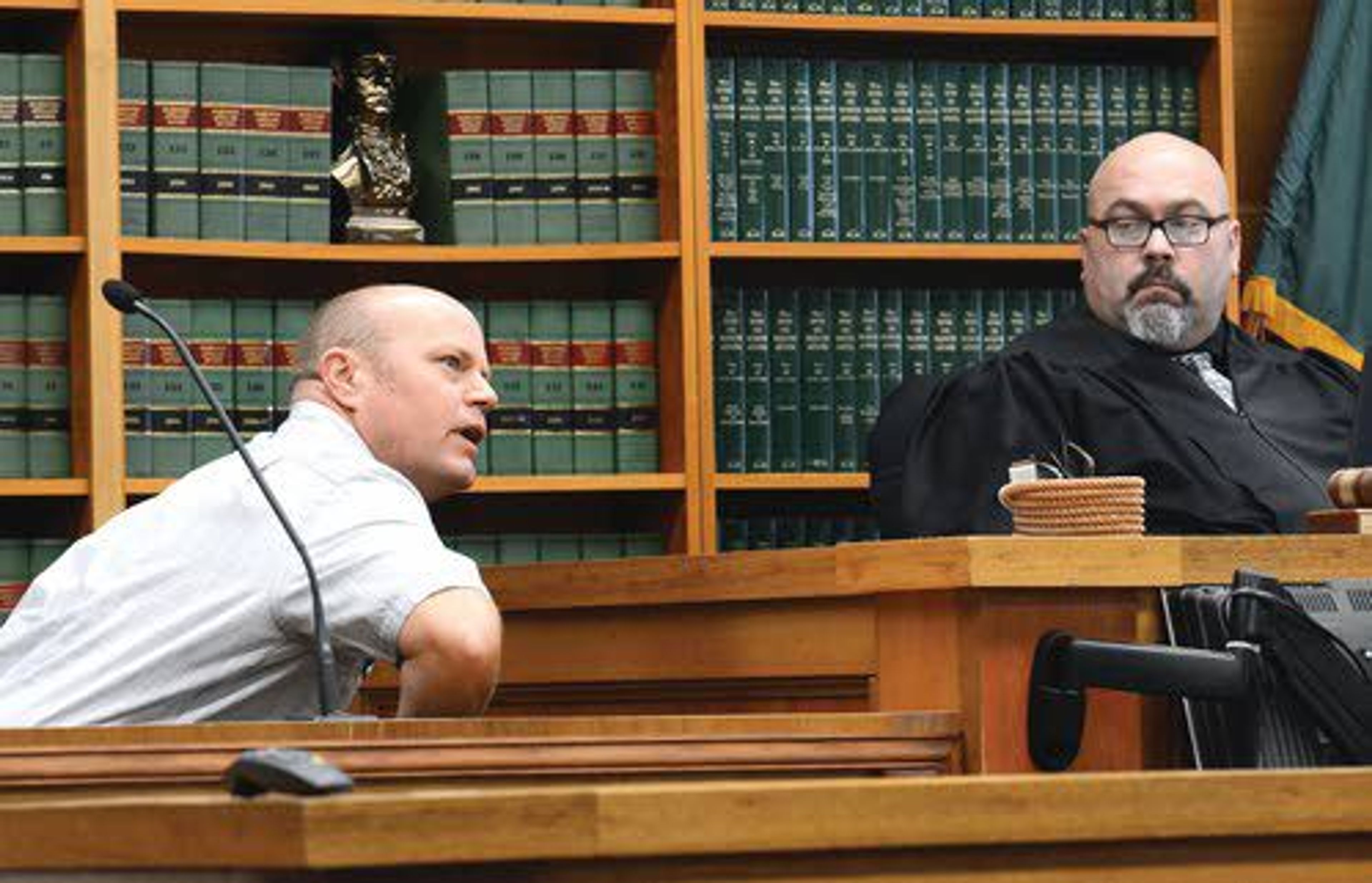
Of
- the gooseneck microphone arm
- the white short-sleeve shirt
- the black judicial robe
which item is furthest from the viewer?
the black judicial robe

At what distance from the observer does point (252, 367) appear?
4.73m

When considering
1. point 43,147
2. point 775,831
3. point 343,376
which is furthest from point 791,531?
point 775,831

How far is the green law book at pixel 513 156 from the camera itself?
4832 mm

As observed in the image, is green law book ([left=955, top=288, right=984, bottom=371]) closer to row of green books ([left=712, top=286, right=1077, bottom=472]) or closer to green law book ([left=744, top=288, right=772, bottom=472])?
row of green books ([left=712, top=286, right=1077, bottom=472])

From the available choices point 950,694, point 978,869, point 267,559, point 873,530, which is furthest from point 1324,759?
point 873,530

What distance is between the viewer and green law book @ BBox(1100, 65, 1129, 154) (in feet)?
16.8

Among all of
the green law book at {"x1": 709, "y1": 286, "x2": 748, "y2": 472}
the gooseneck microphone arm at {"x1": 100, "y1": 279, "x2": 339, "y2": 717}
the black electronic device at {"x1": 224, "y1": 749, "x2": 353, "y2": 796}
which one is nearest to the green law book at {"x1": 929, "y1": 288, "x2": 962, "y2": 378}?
the green law book at {"x1": 709, "y1": 286, "x2": 748, "y2": 472}

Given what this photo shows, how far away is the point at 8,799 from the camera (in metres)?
2.16

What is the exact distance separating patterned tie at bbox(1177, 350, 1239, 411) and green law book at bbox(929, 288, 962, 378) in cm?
47

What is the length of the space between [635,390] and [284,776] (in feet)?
11.7

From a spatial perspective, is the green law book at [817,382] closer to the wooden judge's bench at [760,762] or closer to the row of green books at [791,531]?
the row of green books at [791,531]

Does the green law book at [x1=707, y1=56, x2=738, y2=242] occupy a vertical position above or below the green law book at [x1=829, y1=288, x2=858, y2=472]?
above

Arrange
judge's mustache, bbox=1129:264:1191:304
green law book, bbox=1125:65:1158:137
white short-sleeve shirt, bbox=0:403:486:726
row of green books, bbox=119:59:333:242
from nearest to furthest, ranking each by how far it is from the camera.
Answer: white short-sleeve shirt, bbox=0:403:486:726, judge's mustache, bbox=1129:264:1191:304, row of green books, bbox=119:59:333:242, green law book, bbox=1125:65:1158:137

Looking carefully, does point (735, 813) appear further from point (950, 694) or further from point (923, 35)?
point (923, 35)
